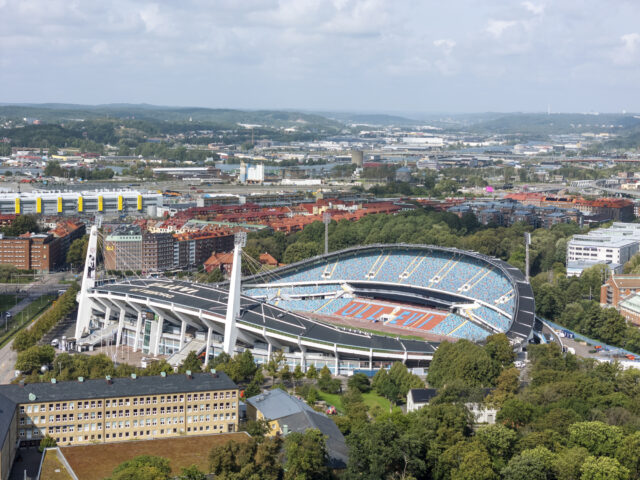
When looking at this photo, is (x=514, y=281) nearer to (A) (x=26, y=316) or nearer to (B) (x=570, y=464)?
(B) (x=570, y=464)

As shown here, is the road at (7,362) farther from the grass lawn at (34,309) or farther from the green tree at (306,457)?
the green tree at (306,457)

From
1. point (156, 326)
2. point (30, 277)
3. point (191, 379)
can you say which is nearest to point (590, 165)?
point (30, 277)

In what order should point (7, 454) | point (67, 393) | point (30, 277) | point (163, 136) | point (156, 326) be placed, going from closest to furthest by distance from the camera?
point (7, 454) → point (67, 393) → point (156, 326) → point (30, 277) → point (163, 136)

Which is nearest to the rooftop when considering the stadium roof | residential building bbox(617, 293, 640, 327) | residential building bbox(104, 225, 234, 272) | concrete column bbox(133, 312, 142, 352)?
the stadium roof

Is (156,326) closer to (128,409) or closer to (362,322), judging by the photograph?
(362,322)

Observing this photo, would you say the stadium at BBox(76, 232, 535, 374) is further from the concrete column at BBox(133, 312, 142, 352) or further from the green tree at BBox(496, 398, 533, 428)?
the green tree at BBox(496, 398, 533, 428)
